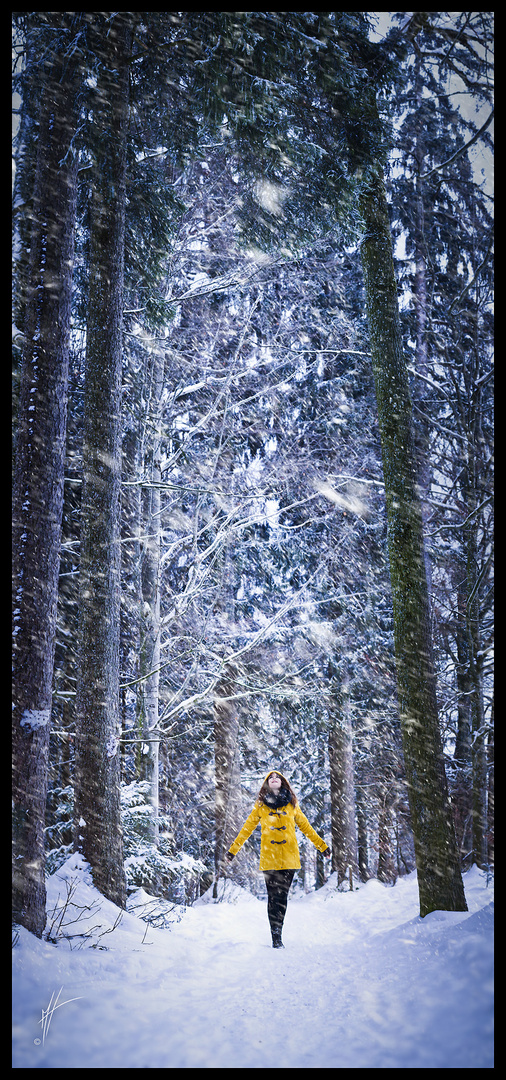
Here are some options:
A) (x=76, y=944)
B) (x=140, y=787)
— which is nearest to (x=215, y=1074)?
(x=76, y=944)

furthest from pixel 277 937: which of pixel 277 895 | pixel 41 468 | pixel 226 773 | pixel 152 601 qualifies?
pixel 226 773

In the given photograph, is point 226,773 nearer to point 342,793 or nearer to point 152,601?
point 342,793

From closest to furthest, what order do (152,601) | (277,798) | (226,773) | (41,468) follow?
(41,468) < (277,798) < (152,601) < (226,773)

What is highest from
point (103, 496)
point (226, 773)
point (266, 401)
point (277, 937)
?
point (266, 401)

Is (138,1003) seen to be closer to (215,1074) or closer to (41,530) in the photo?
(215,1074)

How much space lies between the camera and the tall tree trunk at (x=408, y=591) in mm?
5523

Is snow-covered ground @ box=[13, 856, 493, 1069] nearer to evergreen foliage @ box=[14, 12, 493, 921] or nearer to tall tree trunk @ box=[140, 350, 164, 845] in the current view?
evergreen foliage @ box=[14, 12, 493, 921]

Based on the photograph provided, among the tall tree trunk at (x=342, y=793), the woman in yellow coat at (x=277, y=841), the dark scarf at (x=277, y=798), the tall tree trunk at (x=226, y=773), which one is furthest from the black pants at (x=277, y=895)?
the tall tree trunk at (x=342, y=793)

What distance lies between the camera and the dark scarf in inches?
271

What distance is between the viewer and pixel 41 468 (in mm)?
4996

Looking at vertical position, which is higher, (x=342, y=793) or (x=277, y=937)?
(x=277, y=937)

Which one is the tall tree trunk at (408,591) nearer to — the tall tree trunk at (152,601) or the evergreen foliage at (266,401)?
the evergreen foliage at (266,401)

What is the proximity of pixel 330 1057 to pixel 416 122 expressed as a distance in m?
11.3

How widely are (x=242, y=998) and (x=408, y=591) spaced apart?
3.71 meters
